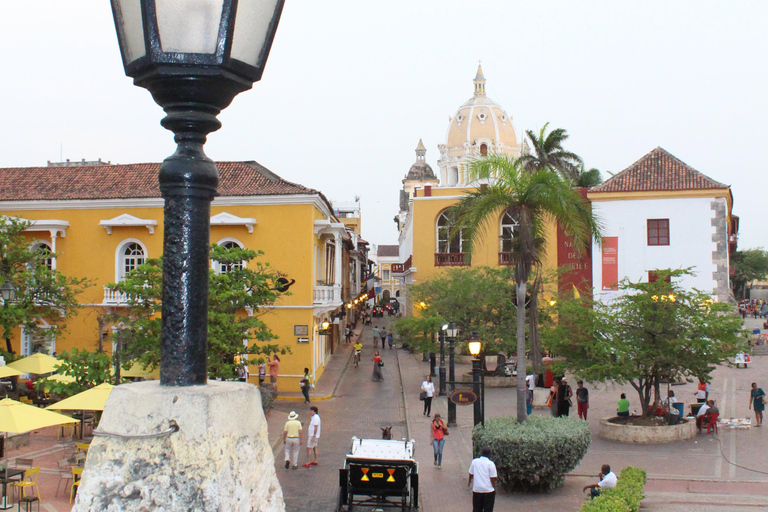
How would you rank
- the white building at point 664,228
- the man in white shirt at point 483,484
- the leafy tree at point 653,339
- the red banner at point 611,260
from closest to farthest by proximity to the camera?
the man in white shirt at point 483,484
the leafy tree at point 653,339
the white building at point 664,228
the red banner at point 611,260

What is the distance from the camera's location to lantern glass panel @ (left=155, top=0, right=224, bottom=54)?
210 cm

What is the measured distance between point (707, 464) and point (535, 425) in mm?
4526

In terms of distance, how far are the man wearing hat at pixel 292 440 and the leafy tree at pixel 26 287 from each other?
1063cm

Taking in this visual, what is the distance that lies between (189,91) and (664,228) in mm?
31511

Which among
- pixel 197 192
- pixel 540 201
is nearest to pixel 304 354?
pixel 540 201

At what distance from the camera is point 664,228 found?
1212 inches

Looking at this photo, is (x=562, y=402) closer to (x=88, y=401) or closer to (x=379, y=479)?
(x=379, y=479)

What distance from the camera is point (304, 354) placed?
25.1m

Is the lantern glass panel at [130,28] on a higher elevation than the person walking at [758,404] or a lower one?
higher

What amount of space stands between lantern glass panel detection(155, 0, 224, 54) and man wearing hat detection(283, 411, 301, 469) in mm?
12736

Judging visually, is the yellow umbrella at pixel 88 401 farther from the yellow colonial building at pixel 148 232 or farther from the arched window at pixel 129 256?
the arched window at pixel 129 256

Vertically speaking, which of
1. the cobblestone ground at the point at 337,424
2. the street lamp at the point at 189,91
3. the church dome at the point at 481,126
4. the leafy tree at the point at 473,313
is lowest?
the cobblestone ground at the point at 337,424

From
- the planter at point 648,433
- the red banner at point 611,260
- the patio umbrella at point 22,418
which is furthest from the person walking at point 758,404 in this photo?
the patio umbrella at point 22,418

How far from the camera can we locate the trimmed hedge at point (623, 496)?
9250 mm
